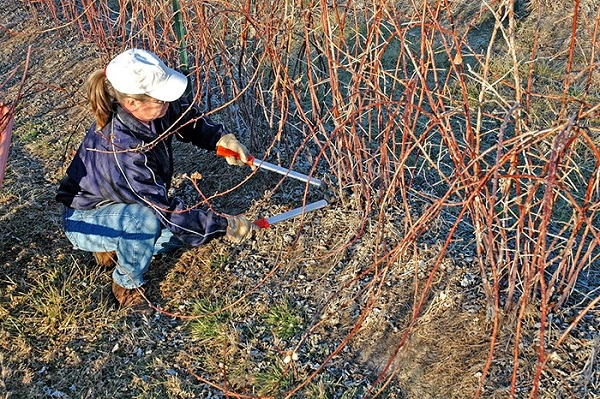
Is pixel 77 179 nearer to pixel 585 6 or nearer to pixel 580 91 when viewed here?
pixel 580 91

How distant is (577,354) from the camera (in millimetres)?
2207

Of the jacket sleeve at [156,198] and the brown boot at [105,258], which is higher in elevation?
the jacket sleeve at [156,198]

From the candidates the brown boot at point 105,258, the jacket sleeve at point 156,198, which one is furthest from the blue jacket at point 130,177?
the brown boot at point 105,258

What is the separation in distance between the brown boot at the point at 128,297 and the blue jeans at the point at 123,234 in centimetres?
3

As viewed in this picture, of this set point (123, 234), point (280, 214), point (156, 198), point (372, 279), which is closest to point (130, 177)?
point (156, 198)

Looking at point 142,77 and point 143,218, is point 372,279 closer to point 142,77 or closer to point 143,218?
point 143,218

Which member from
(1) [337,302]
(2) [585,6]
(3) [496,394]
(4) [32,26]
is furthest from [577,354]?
(4) [32,26]

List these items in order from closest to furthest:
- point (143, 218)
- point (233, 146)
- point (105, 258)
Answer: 1. point (143, 218)
2. point (105, 258)
3. point (233, 146)

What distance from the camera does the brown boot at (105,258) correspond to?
2777mm

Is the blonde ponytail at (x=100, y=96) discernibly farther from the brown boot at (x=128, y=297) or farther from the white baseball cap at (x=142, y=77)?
the brown boot at (x=128, y=297)

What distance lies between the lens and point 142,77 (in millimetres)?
2439

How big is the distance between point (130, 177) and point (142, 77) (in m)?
0.38

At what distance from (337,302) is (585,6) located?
13.1ft

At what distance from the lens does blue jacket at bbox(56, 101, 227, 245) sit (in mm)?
2496
